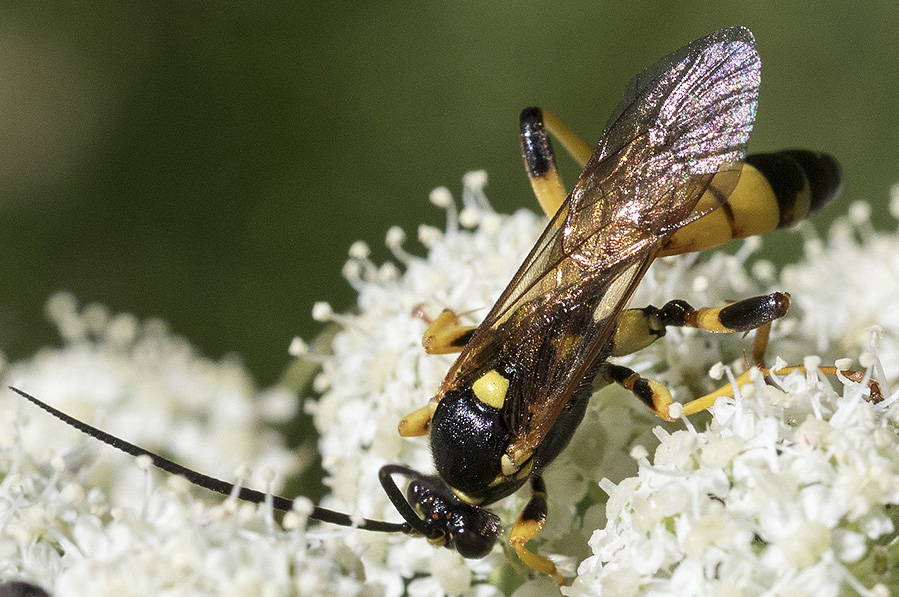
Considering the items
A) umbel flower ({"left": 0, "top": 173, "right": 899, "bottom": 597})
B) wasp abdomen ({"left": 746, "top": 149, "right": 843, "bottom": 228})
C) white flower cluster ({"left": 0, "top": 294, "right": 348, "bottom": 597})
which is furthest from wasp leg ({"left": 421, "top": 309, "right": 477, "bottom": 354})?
wasp abdomen ({"left": 746, "top": 149, "right": 843, "bottom": 228})

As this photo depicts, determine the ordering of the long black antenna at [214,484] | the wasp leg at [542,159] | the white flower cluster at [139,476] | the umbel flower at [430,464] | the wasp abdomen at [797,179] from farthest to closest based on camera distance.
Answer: the wasp leg at [542,159] < the wasp abdomen at [797,179] < the long black antenna at [214,484] < the white flower cluster at [139,476] < the umbel flower at [430,464]

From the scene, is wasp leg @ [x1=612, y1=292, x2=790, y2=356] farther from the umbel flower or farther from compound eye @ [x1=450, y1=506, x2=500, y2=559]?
compound eye @ [x1=450, y1=506, x2=500, y2=559]

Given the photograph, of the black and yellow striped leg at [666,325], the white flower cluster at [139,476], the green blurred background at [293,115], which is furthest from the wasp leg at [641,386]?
the green blurred background at [293,115]

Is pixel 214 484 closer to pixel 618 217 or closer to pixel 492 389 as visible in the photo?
pixel 492 389

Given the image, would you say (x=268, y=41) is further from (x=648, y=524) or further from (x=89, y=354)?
(x=648, y=524)

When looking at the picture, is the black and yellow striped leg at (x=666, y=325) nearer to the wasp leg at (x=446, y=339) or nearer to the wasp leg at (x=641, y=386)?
the wasp leg at (x=641, y=386)

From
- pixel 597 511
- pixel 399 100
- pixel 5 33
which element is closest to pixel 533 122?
pixel 597 511
